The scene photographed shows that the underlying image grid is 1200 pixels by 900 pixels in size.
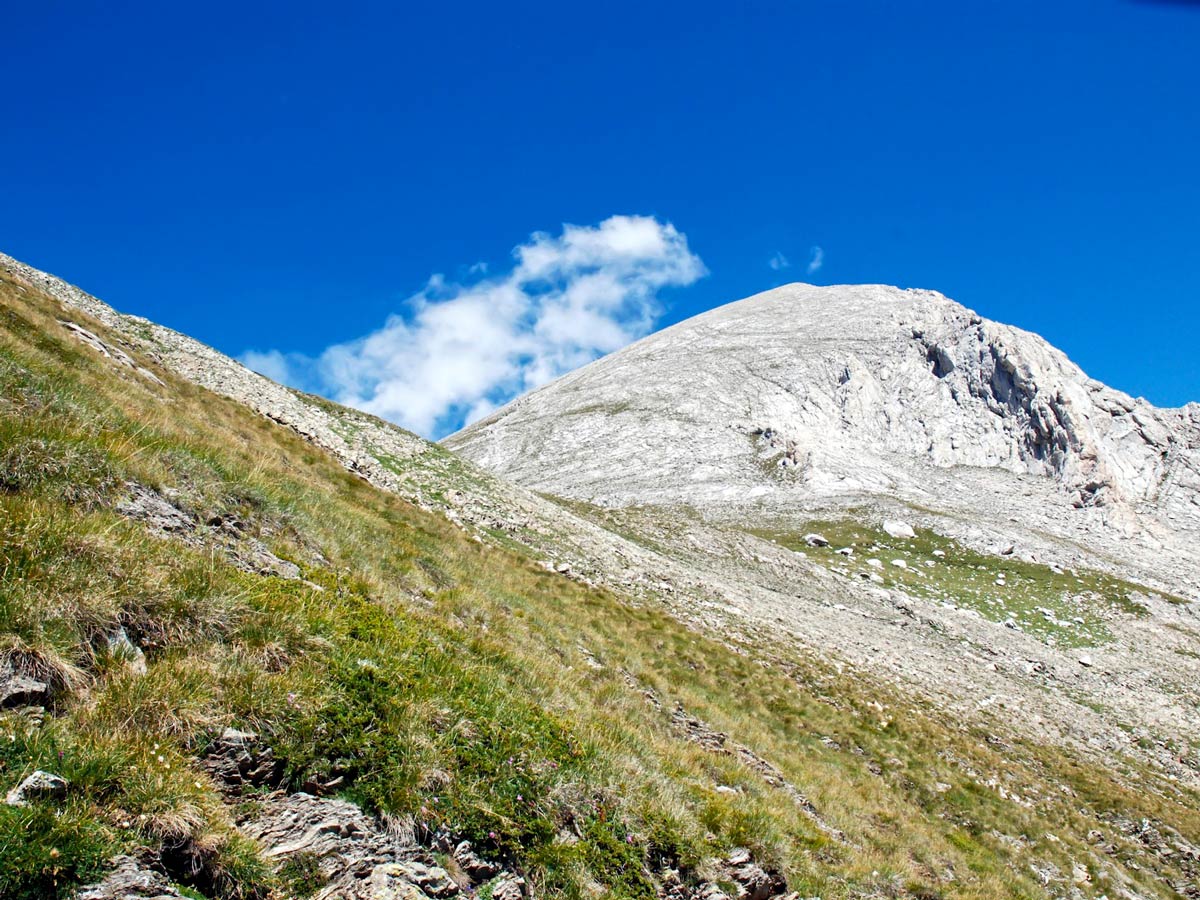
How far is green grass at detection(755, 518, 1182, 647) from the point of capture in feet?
162

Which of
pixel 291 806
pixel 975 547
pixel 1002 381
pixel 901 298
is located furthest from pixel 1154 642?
pixel 901 298

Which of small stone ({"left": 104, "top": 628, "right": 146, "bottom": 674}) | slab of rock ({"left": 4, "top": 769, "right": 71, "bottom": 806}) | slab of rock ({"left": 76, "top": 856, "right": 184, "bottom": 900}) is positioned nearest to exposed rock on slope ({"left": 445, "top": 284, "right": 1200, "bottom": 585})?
small stone ({"left": 104, "top": 628, "right": 146, "bottom": 674})

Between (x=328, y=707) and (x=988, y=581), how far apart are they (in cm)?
6467

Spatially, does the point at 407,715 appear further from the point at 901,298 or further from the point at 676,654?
the point at 901,298

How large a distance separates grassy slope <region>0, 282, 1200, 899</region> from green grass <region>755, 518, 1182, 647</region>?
3920cm

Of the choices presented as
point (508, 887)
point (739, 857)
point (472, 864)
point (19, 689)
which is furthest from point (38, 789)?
point (739, 857)

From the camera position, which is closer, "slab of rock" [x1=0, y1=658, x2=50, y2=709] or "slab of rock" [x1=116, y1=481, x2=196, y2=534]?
"slab of rock" [x1=0, y1=658, x2=50, y2=709]

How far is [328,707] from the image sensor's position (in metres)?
5.80

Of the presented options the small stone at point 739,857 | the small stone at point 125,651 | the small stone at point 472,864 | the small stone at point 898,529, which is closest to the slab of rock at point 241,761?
the small stone at point 125,651

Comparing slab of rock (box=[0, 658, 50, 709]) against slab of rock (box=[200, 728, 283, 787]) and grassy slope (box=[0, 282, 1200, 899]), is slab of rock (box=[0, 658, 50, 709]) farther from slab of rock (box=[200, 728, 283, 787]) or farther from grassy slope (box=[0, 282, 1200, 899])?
slab of rock (box=[200, 728, 283, 787])

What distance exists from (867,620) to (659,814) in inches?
1353

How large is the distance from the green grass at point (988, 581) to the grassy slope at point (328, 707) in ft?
129

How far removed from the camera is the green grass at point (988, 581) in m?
49.4

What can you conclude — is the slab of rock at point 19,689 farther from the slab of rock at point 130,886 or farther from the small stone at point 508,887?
the small stone at point 508,887
